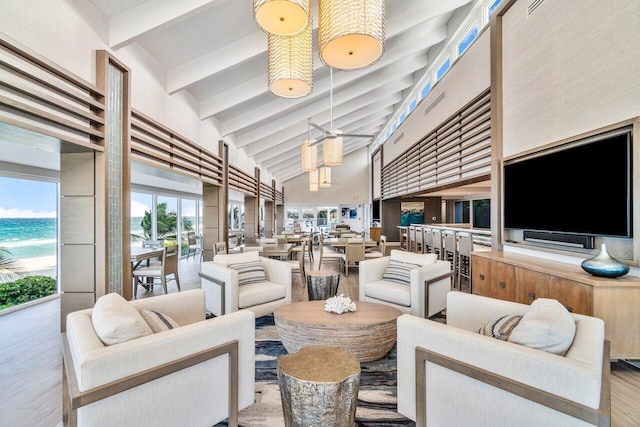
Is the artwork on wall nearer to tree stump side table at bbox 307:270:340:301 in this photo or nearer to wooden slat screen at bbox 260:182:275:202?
wooden slat screen at bbox 260:182:275:202

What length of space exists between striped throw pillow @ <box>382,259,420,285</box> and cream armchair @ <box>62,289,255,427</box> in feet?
7.98

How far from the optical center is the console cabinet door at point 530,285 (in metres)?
2.92

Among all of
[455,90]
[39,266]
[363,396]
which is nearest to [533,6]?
[455,90]

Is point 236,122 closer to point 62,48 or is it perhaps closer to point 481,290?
point 62,48

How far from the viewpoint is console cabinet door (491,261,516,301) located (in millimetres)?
3383

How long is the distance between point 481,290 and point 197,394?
12.3ft

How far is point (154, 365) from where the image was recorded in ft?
4.66

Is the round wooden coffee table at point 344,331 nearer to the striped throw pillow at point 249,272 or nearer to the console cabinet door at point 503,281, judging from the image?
the striped throw pillow at point 249,272

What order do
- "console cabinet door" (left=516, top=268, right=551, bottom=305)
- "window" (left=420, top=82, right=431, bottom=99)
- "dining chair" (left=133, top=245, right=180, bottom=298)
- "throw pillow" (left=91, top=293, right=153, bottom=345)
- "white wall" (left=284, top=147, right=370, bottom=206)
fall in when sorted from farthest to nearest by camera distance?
"white wall" (left=284, top=147, right=370, bottom=206) < "window" (left=420, top=82, right=431, bottom=99) < "dining chair" (left=133, top=245, right=180, bottom=298) < "console cabinet door" (left=516, top=268, right=551, bottom=305) < "throw pillow" (left=91, top=293, right=153, bottom=345)

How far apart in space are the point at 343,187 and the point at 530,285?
13302mm

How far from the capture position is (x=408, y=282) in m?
3.73

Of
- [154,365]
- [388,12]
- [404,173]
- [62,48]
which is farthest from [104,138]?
[404,173]

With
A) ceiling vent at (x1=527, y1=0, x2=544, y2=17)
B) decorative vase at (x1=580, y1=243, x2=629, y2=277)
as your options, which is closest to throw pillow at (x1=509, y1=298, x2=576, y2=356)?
decorative vase at (x1=580, y1=243, x2=629, y2=277)

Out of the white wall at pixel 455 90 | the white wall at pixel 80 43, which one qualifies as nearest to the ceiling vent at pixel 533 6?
the white wall at pixel 455 90
